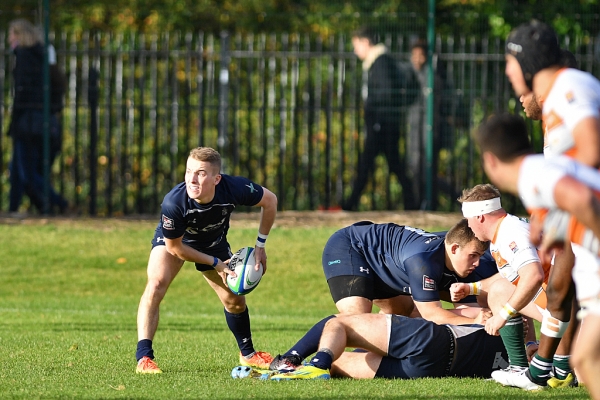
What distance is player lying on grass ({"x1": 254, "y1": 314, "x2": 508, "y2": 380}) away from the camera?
7.19 meters

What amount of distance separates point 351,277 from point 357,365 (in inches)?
54.7

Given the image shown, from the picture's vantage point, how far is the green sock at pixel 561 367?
22.7ft

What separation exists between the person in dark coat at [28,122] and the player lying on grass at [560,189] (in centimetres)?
1130

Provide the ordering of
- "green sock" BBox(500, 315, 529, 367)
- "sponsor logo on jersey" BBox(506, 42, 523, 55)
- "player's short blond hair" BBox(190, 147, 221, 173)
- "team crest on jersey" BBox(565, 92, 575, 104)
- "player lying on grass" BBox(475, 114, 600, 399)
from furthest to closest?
"player's short blond hair" BBox(190, 147, 221, 173), "green sock" BBox(500, 315, 529, 367), "sponsor logo on jersey" BBox(506, 42, 523, 55), "team crest on jersey" BBox(565, 92, 575, 104), "player lying on grass" BBox(475, 114, 600, 399)

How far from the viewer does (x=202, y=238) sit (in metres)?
8.20

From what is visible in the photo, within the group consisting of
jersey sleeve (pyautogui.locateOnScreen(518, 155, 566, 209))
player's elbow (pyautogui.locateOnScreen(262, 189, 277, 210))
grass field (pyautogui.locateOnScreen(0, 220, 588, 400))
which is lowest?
grass field (pyautogui.locateOnScreen(0, 220, 588, 400))

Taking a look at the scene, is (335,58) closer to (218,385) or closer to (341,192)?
(341,192)

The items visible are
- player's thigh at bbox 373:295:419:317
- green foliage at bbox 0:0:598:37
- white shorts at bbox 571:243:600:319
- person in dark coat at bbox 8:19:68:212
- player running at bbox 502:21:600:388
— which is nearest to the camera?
white shorts at bbox 571:243:600:319

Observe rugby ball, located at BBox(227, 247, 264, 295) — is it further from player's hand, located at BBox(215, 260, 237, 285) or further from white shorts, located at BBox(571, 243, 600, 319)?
white shorts, located at BBox(571, 243, 600, 319)

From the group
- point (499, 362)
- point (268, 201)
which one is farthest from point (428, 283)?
point (268, 201)

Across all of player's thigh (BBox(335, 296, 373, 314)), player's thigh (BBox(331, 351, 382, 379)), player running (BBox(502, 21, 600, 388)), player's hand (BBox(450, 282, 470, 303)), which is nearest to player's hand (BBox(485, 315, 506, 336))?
player's thigh (BBox(331, 351, 382, 379))

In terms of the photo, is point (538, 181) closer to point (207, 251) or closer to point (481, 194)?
point (481, 194)

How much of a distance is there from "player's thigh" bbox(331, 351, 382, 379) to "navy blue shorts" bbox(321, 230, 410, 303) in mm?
1185

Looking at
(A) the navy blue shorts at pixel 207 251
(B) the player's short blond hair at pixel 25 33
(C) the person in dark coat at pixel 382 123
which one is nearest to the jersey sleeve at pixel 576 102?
(A) the navy blue shorts at pixel 207 251
